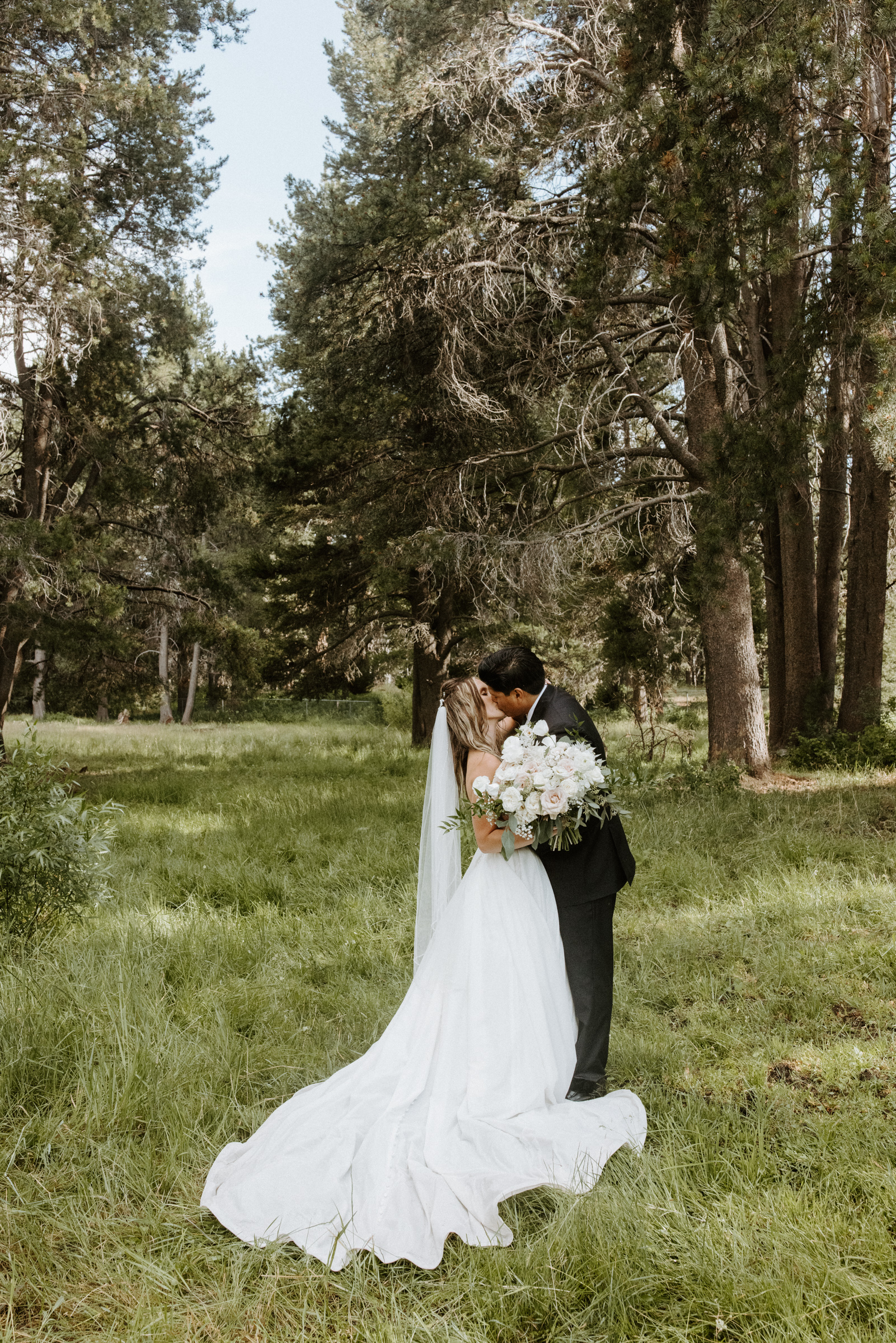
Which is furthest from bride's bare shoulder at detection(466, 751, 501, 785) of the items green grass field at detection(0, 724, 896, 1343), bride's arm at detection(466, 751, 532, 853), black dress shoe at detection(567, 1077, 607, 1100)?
green grass field at detection(0, 724, 896, 1343)

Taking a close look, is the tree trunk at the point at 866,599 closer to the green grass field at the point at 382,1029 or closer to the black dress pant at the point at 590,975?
the green grass field at the point at 382,1029

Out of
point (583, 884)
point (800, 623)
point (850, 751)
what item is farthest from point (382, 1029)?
point (800, 623)

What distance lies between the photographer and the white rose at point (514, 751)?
346 cm

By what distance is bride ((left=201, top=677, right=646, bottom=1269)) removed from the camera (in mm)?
2998

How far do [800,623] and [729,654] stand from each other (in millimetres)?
2388

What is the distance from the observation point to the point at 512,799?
3408 mm

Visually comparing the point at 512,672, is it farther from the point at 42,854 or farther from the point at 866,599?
the point at 866,599

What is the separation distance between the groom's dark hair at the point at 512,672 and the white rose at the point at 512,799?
21.4 inches

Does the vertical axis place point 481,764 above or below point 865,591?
below

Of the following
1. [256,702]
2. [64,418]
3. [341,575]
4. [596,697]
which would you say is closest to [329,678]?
[341,575]

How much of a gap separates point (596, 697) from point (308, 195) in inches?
405

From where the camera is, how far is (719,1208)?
290 centimetres

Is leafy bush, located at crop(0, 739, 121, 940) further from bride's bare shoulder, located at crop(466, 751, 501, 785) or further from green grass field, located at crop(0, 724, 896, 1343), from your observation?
bride's bare shoulder, located at crop(466, 751, 501, 785)

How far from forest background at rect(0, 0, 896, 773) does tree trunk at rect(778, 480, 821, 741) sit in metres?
0.05
